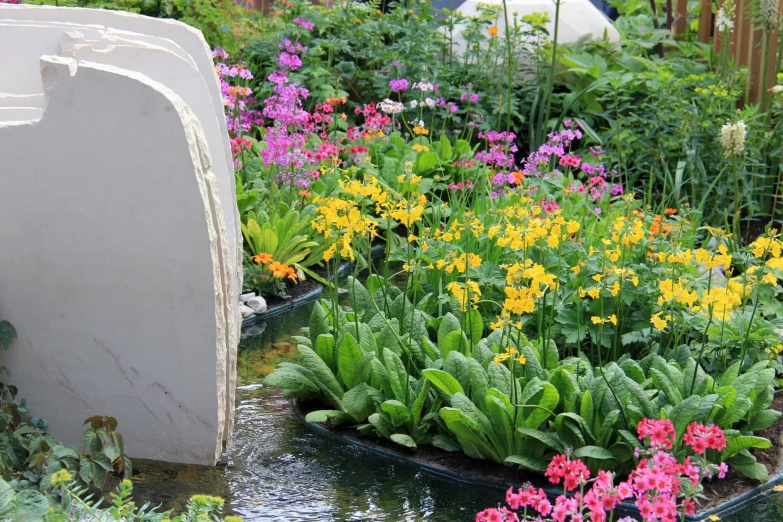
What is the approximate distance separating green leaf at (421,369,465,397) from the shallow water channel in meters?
0.31

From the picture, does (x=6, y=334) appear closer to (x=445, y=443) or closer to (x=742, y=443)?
(x=445, y=443)

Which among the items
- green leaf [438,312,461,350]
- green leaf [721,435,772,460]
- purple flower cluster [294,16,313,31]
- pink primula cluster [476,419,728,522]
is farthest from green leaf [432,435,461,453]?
purple flower cluster [294,16,313,31]

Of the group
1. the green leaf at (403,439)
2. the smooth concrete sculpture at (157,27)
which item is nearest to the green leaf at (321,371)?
the green leaf at (403,439)

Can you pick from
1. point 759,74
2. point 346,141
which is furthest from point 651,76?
point 346,141

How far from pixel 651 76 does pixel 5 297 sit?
220 inches

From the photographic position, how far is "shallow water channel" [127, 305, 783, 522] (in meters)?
3.12

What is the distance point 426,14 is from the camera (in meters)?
8.96

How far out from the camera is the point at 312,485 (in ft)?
10.8

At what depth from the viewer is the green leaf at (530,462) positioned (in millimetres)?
3303

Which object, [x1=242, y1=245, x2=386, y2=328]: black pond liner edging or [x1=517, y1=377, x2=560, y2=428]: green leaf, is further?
[x1=242, y1=245, x2=386, y2=328]: black pond liner edging

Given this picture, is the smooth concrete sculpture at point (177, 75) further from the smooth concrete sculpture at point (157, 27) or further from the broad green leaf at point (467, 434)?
the broad green leaf at point (467, 434)

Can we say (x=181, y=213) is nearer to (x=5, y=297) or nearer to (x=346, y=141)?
(x=5, y=297)

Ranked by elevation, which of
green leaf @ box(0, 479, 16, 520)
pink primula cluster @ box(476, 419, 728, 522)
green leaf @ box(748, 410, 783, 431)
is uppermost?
pink primula cluster @ box(476, 419, 728, 522)

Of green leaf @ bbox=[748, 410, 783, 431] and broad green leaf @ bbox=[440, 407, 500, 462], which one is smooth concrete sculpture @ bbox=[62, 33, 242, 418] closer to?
broad green leaf @ bbox=[440, 407, 500, 462]
